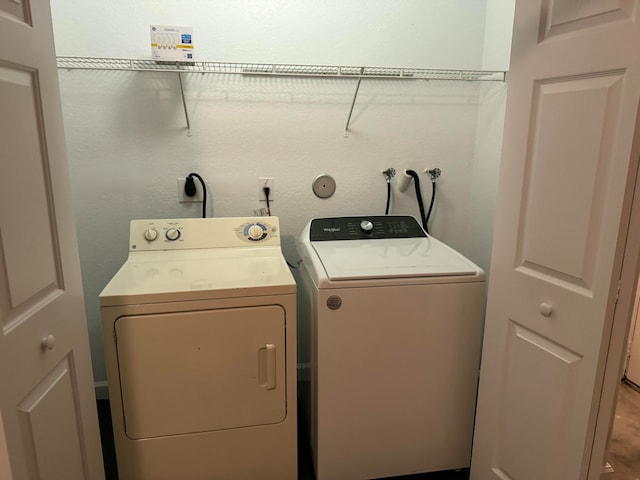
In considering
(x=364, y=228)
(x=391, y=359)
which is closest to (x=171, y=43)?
(x=364, y=228)

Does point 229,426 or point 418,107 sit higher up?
point 418,107

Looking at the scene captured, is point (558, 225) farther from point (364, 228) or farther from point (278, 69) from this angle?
point (278, 69)

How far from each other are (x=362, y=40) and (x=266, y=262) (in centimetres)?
122

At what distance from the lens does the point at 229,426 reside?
5.18ft

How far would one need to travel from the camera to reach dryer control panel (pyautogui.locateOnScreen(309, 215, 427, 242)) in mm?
2043

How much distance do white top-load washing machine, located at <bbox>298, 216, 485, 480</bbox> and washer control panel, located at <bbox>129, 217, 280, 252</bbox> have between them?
306 mm

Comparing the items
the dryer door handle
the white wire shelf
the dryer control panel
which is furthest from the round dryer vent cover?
the dryer door handle

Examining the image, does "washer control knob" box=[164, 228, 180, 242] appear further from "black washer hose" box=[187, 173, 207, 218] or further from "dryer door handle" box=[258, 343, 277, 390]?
"dryer door handle" box=[258, 343, 277, 390]

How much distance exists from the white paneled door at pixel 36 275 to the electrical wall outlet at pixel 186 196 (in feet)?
3.08

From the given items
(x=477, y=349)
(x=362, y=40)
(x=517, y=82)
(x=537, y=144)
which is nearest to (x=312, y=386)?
(x=477, y=349)

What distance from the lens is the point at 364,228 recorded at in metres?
2.07

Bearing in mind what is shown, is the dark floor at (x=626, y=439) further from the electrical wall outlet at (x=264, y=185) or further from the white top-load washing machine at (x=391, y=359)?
the electrical wall outlet at (x=264, y=185)

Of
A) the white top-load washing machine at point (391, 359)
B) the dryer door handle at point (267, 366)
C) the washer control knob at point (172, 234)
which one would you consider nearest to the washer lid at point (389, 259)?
the white top-load washing machine at point (391, 359)

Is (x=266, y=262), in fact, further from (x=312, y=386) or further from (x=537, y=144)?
(x=537, y=144)
